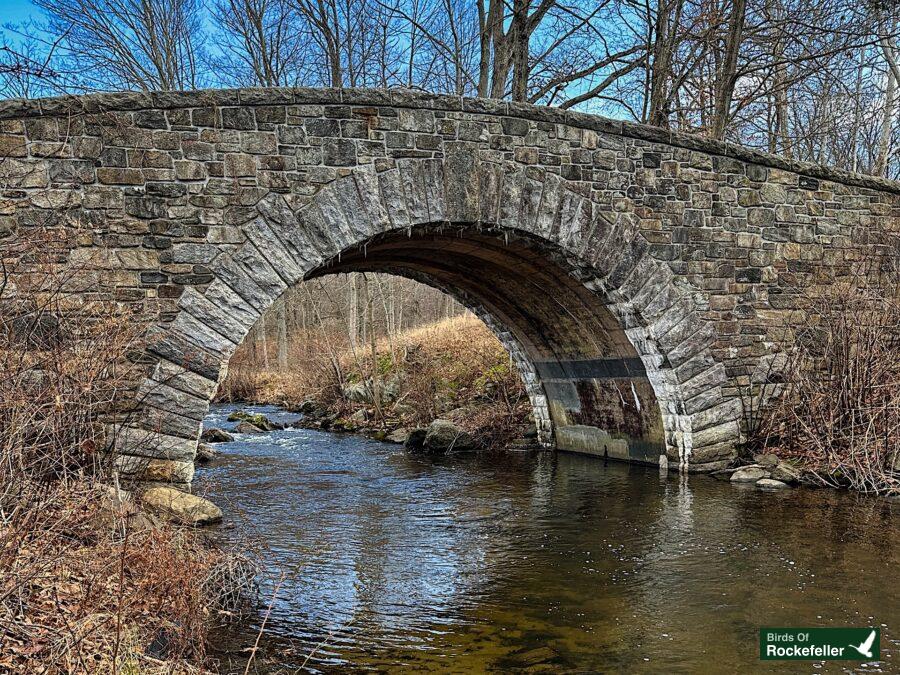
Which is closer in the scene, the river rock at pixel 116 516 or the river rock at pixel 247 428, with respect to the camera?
the river rock at pixel 116 516

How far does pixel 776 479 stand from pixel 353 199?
5.67 m

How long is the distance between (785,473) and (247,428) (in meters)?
10.4

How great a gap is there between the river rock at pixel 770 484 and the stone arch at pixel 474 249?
1.95ft

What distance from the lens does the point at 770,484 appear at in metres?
8.56

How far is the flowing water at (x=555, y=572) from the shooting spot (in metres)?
4.30

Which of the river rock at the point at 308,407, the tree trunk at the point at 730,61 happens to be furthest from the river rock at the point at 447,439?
the tree trunk at the point at 730,61

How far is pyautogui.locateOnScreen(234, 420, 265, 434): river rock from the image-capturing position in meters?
15.3

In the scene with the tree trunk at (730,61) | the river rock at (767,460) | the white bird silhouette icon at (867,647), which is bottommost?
the white bird silhouette icon at (867,647)

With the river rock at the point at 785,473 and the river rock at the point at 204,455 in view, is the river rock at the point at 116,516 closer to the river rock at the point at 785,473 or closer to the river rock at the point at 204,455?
the river rock at the point at 204,455

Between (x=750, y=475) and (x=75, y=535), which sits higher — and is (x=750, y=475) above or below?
below

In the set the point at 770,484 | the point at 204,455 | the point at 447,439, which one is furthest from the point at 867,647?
the point at 204,455

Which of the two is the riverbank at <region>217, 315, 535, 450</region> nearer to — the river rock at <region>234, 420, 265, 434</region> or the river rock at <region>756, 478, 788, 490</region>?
the river rock at <region>234, 420, 265, 434</region>

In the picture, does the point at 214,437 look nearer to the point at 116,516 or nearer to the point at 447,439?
the point at 447,439

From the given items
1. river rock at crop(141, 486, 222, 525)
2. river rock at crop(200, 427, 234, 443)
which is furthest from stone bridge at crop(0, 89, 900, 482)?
Result: river rock at crop(200, 427, 234, 443)
